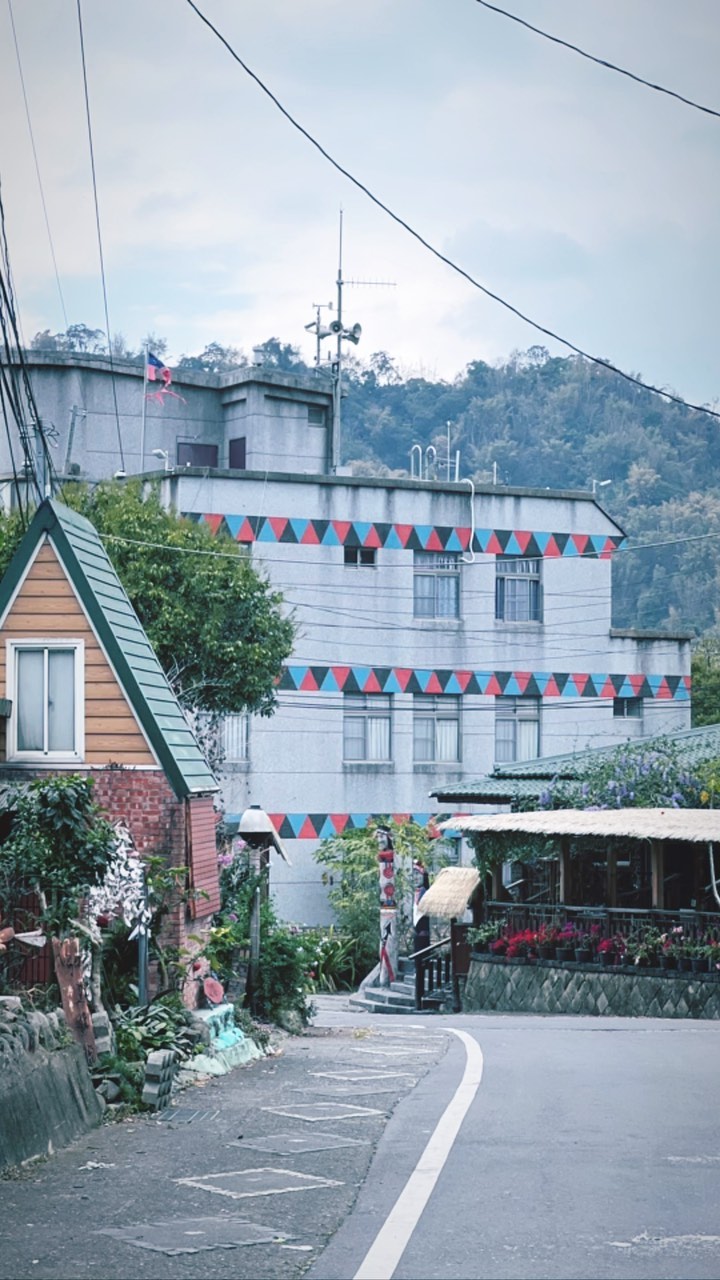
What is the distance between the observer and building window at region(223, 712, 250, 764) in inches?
1812

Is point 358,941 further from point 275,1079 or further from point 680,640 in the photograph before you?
point 275,1079

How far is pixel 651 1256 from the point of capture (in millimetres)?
7832

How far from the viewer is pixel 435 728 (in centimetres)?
4931

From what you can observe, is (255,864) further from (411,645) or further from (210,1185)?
(411,645)

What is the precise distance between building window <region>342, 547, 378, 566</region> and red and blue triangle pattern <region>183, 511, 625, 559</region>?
242 millimetres

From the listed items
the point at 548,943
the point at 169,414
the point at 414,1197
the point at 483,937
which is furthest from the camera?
the point at 169,414

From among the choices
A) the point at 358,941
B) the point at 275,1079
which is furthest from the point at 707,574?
the point at 275,1079

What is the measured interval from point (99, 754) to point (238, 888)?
5.43 metres

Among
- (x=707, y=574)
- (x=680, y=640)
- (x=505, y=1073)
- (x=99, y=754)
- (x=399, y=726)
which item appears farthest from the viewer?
(x=707, y=574)

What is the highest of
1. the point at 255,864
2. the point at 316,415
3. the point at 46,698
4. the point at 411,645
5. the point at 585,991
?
the point at 316,415

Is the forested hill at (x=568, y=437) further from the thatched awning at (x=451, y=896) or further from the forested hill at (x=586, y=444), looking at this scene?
the thatched awning at (x=451, y=896)

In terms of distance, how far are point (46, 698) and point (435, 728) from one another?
32.4 meters

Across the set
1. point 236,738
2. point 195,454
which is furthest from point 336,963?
→ point 195,454

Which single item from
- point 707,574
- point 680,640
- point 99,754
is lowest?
point 99,754
